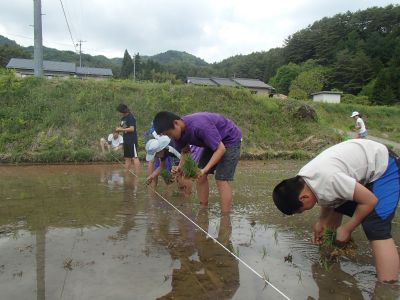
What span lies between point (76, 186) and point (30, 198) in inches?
51.8

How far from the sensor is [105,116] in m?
15.0

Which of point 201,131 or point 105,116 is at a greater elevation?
point 201,131

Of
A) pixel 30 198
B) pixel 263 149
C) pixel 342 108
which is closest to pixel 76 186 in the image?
pixel 30 198

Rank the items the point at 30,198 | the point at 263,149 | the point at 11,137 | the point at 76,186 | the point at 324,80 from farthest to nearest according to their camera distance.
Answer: the point at 324,80 < the point at 263,149 < the point at 11,137 < the point at 76,186 < the point at 30,198

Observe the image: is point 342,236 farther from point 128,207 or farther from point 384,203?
point 128,207

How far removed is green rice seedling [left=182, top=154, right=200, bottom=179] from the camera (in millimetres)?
5159

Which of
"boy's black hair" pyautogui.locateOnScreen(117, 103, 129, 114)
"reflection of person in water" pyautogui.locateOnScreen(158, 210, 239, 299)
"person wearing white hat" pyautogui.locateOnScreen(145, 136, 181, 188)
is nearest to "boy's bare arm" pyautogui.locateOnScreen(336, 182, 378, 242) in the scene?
"reflection of person in water" pyautogui.locateOnScreen(158, 210, 239, 299)

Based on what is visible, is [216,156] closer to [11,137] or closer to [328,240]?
[328,240]

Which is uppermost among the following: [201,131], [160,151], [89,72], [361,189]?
[89,72]

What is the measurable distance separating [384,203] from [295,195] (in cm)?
70

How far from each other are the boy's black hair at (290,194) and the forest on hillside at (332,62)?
110 feet

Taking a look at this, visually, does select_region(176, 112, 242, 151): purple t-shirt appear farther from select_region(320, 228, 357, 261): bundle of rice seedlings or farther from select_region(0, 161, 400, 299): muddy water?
select_region(320, 228, 357, 261): bundle of rice seedlings

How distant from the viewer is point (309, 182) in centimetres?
300

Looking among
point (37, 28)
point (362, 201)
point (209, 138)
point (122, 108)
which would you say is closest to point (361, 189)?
point (362, 201)
